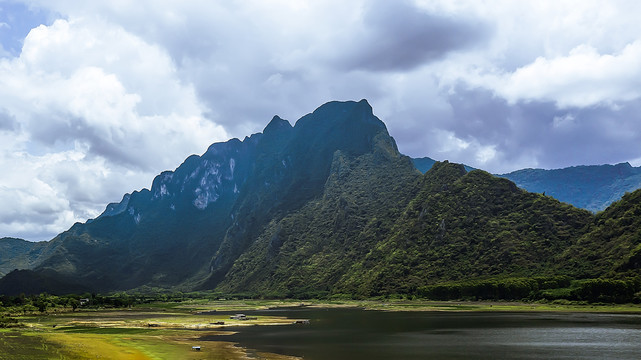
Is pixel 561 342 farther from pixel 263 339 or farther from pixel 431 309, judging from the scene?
pixel 431 309

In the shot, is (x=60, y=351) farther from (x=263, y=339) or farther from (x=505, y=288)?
(x=505, y=288)

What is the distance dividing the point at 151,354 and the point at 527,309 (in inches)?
5080

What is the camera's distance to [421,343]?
81.1 m

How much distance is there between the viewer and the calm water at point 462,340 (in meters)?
68.9

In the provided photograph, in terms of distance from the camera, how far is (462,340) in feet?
275

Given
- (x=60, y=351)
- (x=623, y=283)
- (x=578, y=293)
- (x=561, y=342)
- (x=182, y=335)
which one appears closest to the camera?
(x=60, y=351)

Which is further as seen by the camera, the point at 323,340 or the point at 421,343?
the point at 323,340

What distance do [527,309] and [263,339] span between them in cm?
10277

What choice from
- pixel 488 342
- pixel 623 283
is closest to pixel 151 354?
pixel 488 342

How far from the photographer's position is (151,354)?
69.6m

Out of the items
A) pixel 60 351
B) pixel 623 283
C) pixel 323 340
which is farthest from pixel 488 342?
pixel 623 283

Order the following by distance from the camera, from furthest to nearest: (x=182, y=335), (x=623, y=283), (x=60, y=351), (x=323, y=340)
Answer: (x=623, y=283) → (x=182, y=335) → (x=323, y=340) → (x=60, y=351)

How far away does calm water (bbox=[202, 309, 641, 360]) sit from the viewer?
68938mm

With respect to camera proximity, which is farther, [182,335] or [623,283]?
[623,283]
